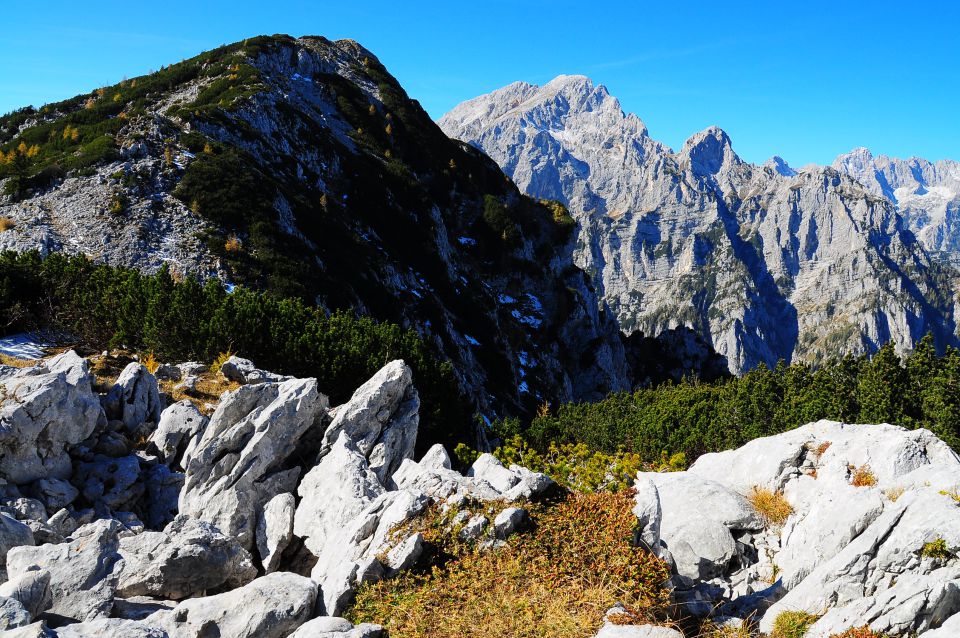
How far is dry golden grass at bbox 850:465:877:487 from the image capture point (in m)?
15.2

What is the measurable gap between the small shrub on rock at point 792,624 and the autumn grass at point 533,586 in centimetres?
190

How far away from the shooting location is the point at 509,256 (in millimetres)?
100000

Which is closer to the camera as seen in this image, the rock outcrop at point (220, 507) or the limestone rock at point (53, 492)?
the rock outcrop at point (220, 507)

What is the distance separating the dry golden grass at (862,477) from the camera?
49.9 feet

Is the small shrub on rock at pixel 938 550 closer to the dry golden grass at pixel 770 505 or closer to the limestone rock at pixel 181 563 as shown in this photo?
the dry golden grass at pixel 770 505

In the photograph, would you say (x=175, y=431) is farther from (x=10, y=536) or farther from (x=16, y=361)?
(x=16, y=361)

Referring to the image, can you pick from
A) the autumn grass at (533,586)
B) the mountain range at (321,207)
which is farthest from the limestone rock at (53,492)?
the mountain range at (321,207)

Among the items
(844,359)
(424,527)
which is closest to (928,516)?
(424,527)

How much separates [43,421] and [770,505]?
65.2ft

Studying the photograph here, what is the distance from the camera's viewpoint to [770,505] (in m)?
15.7

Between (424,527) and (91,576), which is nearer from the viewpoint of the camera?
(91,576)

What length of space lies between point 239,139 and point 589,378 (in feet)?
241

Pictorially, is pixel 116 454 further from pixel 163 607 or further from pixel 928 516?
pixel 928 516

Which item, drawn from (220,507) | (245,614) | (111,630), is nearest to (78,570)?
(111,630)
